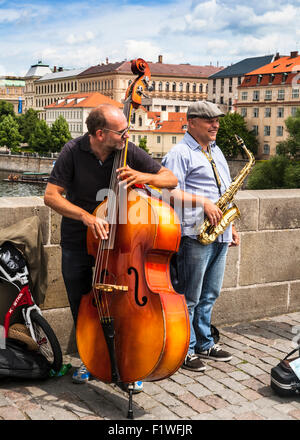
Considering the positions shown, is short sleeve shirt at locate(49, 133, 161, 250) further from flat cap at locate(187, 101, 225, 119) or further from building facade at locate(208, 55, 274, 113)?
building facade at locate(208, 55, 274, 113)

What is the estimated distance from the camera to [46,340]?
3809mm

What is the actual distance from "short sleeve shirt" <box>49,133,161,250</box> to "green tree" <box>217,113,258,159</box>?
69.4 metres

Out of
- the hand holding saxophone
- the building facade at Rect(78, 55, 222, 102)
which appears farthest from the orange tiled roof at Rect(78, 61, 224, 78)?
the hand holding saxophone

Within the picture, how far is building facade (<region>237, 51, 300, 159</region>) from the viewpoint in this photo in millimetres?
73938

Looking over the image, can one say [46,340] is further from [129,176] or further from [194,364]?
[129,176]

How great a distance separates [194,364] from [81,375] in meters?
0.75

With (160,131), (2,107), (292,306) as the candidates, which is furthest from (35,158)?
(292,306)

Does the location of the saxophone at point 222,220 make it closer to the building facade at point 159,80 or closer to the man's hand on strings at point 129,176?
the man's hand on strings at point 129,176

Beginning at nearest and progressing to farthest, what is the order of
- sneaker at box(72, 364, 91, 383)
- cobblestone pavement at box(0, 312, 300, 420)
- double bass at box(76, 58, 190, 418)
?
double bass at box(76, 58, 190, 418) < cobblestone pavement at box(0, 312, 300, 420) < sneaker at box(72, 364, 91, 383)

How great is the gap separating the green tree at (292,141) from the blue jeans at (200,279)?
173 feet

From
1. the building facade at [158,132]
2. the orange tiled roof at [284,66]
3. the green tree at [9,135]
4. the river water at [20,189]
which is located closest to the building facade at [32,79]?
the green tree at [9,135]

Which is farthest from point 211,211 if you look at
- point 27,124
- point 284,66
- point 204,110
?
point 27,124

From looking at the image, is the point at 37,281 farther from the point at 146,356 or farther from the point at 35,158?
the point at 35,158
